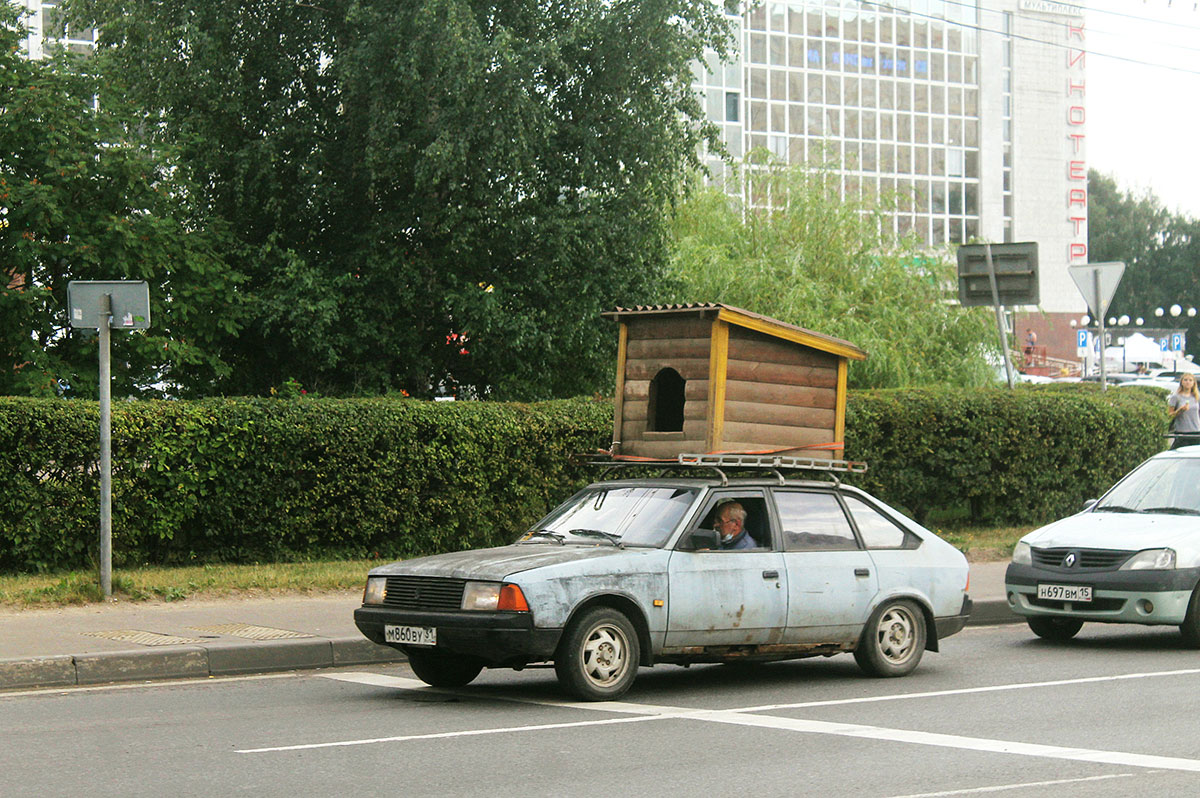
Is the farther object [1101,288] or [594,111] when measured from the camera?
[594,111]

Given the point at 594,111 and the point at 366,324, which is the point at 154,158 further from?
the point at 594,111

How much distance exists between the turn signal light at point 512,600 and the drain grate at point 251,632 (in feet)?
10.3

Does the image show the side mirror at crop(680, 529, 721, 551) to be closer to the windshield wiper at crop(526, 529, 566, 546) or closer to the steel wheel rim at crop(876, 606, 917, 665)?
the windshield wiper at crop(526, 529, 566, 546)

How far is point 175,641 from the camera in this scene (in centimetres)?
1101

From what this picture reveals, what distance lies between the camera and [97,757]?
736cm

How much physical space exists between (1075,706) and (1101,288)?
1090 centimetres

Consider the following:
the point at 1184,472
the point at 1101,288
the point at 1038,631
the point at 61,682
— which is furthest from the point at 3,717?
the point at 1101,288

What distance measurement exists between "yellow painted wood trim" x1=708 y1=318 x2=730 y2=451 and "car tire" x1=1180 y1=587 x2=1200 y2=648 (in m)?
3.90

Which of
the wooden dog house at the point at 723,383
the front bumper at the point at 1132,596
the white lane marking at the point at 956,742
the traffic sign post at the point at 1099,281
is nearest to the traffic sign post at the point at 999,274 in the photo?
the traffic sign post at the point at 1099,281

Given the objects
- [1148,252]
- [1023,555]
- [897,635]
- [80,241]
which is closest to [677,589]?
[897,635]

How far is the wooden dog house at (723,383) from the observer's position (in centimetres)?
1168

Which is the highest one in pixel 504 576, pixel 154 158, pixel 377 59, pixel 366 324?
pixel 377 59

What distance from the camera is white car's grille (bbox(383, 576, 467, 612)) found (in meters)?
8.91

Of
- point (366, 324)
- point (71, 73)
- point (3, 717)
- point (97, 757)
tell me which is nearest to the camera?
point (97, 757)
